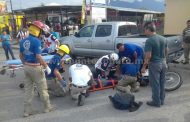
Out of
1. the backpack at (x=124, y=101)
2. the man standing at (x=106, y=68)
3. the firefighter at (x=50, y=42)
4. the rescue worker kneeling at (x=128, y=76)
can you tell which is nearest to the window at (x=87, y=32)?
the firefighter at (x=50, y=42)

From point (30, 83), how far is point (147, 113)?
2.57 metres

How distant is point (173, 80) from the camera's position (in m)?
7.45

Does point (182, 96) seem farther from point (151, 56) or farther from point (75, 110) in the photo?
point (75, 110)

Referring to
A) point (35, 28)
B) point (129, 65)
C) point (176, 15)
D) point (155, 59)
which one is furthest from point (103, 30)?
point (176, 15)

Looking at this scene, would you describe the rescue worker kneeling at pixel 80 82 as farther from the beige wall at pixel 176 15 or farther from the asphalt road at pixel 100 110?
the beige wall at pixel 176 15

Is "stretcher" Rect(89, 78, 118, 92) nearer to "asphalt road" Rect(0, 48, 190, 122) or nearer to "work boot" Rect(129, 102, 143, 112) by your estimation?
"asphalt road" Rect(0, 48, 190, 122)

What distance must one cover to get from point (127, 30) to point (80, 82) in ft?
16.4

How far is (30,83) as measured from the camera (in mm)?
6020

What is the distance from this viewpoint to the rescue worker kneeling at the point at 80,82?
21.8 ft

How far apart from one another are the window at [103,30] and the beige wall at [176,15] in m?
6.62

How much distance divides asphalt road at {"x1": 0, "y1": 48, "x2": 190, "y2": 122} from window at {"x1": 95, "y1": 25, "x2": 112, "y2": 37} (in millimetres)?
3764

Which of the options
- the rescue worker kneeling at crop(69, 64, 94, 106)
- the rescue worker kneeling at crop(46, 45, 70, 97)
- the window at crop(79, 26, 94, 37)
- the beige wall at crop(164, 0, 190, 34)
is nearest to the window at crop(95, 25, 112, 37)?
the window at crop(79, 26, 94, 37)

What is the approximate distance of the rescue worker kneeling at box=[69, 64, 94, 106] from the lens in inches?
261

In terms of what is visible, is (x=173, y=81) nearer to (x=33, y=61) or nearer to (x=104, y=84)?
(x=104, y=84)
